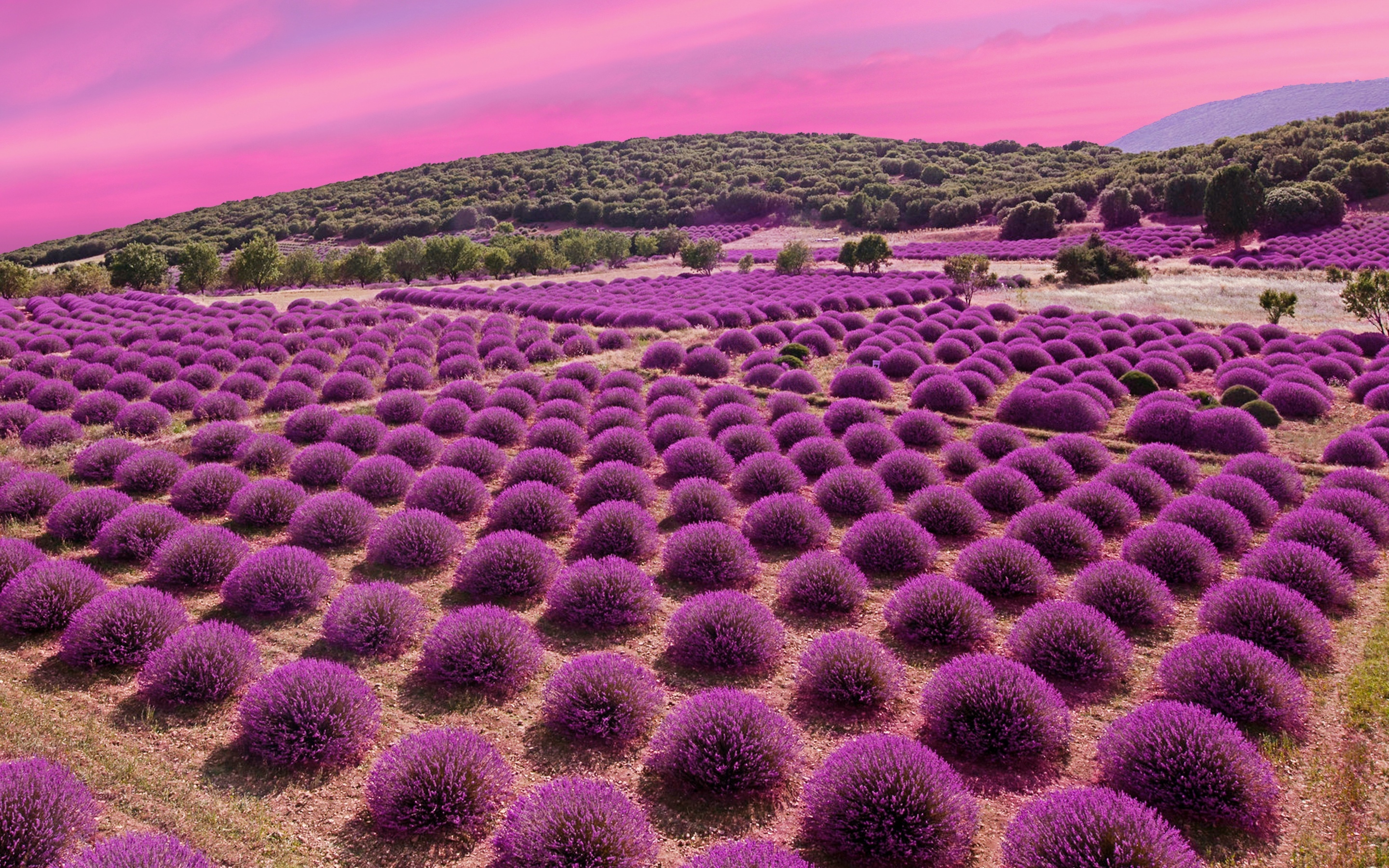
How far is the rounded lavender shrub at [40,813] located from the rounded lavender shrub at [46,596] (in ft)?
8.63

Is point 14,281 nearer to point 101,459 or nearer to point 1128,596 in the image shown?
point 101,459

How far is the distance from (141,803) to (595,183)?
11724 cm

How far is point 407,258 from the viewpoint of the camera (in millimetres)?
48188

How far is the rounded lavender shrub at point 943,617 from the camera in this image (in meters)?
6.20

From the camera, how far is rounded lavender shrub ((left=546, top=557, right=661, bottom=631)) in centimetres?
642

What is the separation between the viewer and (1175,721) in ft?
14.9

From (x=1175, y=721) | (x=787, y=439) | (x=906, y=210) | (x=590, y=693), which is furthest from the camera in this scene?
(x=906, y=210)

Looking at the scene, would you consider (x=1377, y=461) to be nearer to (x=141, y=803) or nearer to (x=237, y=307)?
(x=141, y=803)

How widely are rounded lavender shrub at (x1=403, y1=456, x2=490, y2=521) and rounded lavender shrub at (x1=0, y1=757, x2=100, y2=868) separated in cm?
484

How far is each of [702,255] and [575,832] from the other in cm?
4519

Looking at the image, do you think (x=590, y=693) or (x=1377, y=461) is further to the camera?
(x=1377, y=461)

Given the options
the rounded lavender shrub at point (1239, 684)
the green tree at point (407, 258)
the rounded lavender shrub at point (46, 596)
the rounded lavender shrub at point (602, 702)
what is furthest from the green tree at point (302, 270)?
the rounded lavender shrub at point (1239, 684)

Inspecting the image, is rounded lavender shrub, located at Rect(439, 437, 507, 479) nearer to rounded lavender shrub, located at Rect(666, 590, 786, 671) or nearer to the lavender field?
the lavender field

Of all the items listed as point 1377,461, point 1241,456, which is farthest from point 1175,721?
point 1377,461
